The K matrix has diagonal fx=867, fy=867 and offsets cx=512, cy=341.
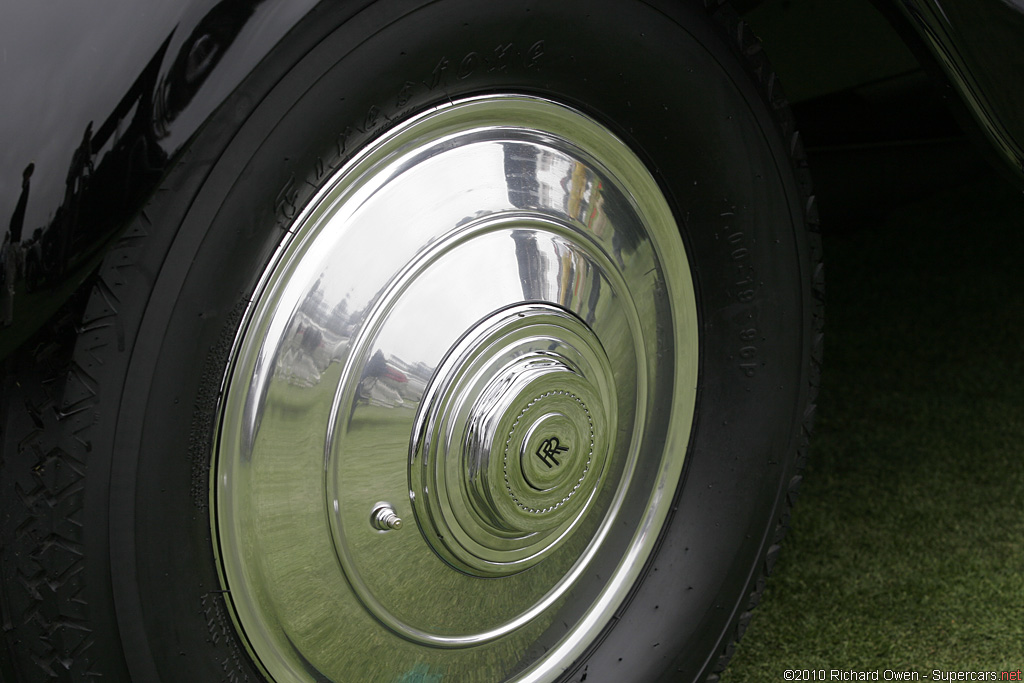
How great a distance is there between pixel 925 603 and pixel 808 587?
0.18 meters

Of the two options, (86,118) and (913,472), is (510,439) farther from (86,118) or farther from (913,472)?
(913,472)

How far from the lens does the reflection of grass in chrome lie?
78 centimetres

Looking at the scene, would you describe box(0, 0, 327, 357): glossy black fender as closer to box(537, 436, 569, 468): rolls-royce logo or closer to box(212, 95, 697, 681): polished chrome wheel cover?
box(212, 95, 697, 681): polished chrome wheel cover

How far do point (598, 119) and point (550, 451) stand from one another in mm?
371

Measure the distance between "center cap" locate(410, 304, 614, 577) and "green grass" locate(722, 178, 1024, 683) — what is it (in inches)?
20.9

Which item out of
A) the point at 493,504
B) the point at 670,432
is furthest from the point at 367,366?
the point at 670,432

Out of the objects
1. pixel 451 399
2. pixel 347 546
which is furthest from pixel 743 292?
pixel 347 546

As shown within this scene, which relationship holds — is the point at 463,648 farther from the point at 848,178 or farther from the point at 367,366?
the point at 848,178

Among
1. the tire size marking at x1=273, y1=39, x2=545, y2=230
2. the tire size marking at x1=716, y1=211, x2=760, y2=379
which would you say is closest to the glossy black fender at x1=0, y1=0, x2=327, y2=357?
the tire size marking at x1=273, y1=39, x2=545, y2=230

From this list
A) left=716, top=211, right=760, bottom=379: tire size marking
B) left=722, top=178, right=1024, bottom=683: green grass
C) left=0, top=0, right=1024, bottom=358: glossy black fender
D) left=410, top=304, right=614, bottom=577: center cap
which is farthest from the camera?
left=722, top=178, right=1024, bottom=683: green grass

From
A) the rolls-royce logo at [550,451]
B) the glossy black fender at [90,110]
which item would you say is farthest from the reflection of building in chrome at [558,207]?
the glossy black fender at [90,110]

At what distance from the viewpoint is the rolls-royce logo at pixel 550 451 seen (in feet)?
3.11

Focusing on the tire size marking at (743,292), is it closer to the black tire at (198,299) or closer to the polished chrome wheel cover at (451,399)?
the polished chrome wheel cover at (451,399)

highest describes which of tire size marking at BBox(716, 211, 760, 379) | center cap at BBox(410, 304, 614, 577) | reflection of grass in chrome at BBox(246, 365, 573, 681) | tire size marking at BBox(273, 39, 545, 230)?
tire size marking at BBox(716, 211, 760, 379)
